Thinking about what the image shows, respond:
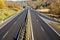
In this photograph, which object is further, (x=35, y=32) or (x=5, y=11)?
(x=5, y=11)

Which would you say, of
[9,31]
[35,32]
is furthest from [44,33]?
[9,31]

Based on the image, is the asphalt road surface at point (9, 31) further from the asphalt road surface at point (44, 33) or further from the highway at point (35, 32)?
the asphalt road surface at point (44, 33)

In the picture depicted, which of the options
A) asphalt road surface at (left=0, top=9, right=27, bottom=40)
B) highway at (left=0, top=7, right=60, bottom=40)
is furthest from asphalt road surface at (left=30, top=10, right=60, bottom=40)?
asphalt road surface at (left=0, top=9, right=27, bottom=40)

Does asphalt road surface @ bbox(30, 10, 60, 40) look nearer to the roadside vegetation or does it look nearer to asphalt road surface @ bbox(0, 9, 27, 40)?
asphalt road surface @ bbox(0, 9, 27, 40)

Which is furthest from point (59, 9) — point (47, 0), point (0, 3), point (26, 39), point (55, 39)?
point (47, 0)

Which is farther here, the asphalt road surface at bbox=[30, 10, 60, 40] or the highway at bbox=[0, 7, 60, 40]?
the asphalt road surface at bbox=[30, 10, 60, 40]

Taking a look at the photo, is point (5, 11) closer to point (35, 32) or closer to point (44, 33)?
point (35, 32)

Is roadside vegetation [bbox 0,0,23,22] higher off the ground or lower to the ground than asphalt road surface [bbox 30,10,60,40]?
lower

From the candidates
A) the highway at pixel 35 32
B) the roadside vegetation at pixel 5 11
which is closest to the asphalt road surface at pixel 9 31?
the highway at pixel 35 32

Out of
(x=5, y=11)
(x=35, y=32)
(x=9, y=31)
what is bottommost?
(x=5, y=11)

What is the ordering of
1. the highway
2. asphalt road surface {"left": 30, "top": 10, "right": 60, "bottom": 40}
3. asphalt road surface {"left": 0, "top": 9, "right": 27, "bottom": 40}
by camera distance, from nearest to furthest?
asphalt road surface {"left": 0, "top": 9, "right": 27, "bottom": 40}
the highway
asphalt road surface {"left": 30, "top": 10, "right": 60, "bottom": 40}

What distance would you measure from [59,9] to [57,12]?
1.90 metres

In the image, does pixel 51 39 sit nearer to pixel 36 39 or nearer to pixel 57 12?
pixel 36 39

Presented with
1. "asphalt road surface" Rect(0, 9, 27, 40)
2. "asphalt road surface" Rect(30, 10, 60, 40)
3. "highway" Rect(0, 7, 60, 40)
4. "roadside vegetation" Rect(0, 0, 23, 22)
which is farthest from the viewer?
"roadside vegetation" Rect(0, 0, 23, 22)
